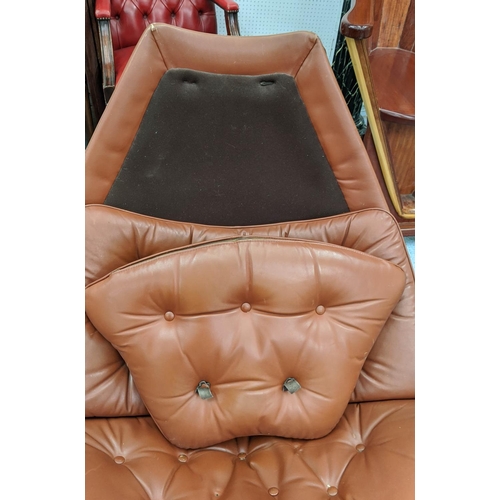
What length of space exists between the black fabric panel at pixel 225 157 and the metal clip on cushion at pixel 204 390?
1.12ft

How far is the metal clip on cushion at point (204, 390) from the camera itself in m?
0.81

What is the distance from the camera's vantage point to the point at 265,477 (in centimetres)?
81

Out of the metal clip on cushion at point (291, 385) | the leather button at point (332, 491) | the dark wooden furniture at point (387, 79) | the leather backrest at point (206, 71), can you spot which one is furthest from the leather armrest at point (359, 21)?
the leather button at point (332, 491)

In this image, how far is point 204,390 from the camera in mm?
808

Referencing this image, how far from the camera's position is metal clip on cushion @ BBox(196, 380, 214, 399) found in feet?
2.65

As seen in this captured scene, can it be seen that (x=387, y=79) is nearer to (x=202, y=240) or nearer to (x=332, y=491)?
(x=202, y=240)

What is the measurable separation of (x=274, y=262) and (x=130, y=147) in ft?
1.24

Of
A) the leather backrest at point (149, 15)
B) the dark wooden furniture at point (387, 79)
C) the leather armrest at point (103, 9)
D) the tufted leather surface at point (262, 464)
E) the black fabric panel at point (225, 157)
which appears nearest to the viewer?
the tufted leather surface at point (262, 464)

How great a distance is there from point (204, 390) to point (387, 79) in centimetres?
96

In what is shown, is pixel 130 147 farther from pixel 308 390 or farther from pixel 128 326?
pixel 308 390

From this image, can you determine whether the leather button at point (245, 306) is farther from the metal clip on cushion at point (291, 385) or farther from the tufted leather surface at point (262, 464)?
the tufted leather surface at point (262, 464)

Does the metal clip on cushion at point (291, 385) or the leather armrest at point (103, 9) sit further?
the leather armrest at point (103, 9)

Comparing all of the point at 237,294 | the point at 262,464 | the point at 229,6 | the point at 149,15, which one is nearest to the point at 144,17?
the point at 149,15

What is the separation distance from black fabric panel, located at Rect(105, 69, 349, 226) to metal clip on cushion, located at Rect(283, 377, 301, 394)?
343 mm
